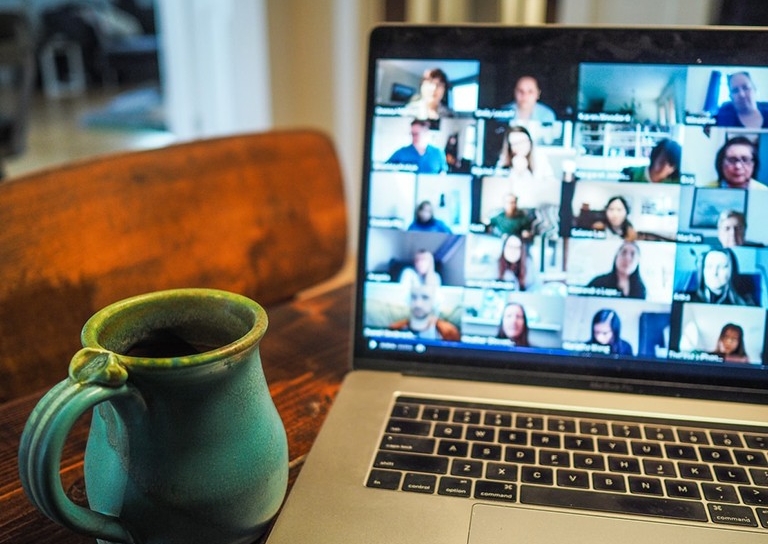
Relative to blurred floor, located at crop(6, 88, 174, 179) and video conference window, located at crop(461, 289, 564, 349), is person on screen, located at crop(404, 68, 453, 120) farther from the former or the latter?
blurred floor, located at crop(6, 88, 174, 179)

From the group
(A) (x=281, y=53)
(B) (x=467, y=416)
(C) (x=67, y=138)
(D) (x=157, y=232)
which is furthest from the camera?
(C) (x=67, y=138)

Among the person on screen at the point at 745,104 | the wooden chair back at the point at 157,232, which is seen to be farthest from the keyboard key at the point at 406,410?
the wooden chair back at the point at 157,232

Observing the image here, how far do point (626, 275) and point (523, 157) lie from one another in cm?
12

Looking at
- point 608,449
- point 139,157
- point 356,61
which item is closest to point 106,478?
point 608,449

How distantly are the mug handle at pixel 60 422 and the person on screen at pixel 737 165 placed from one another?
443 millimetres

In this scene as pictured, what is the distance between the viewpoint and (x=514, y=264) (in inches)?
23.1

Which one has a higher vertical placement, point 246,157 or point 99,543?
point 246,157

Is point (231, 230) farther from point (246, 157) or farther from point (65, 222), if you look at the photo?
point (65, 222)

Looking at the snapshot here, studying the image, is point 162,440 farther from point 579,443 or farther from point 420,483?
point 579,443

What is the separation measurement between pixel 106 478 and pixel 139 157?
2.01ft

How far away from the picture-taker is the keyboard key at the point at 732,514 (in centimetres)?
43

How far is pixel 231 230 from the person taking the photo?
1.01 m

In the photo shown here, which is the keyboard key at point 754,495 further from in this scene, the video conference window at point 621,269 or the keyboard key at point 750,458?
the video conference window at point 621,269

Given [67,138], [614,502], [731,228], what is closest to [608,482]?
[614,502]
